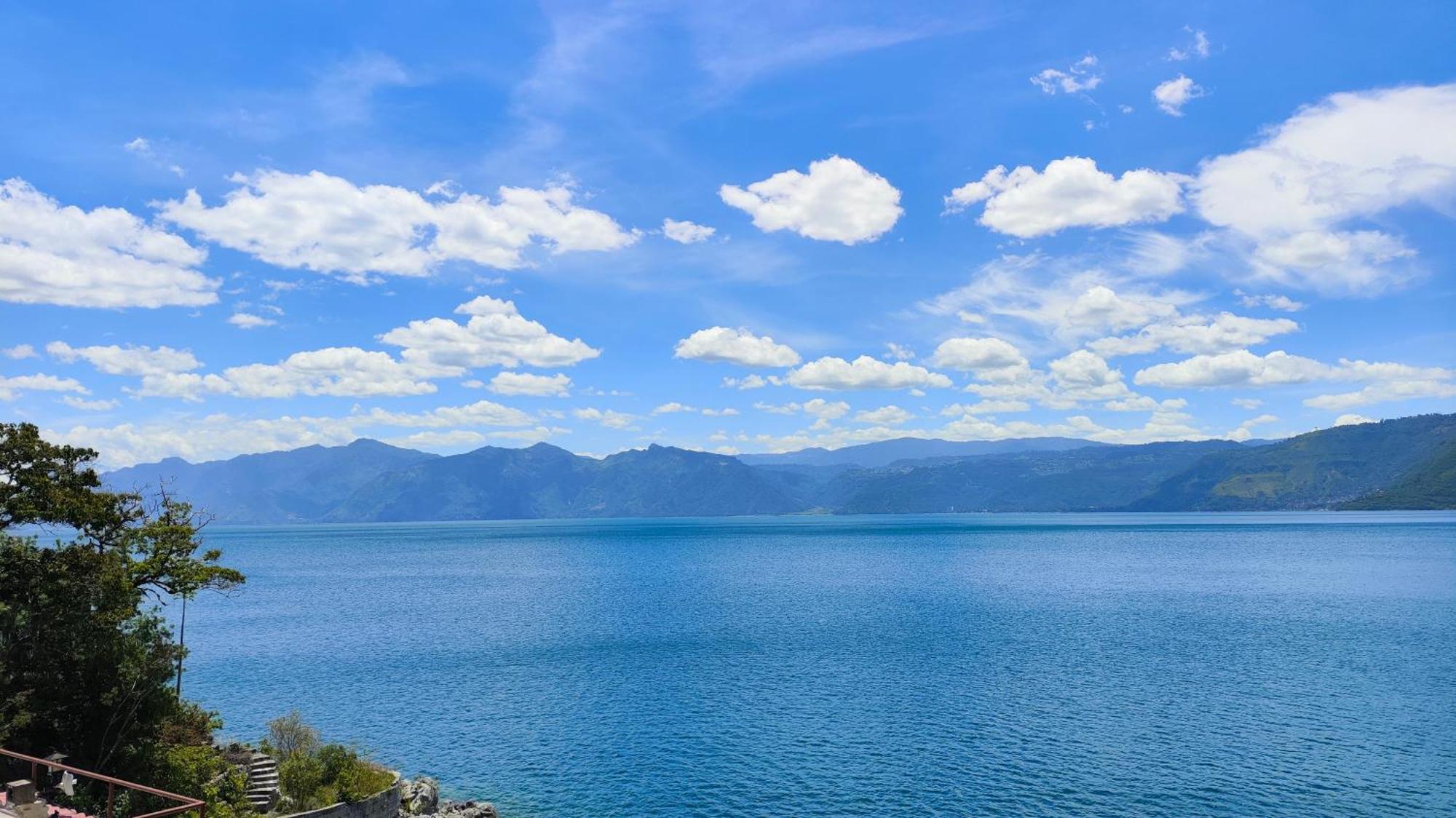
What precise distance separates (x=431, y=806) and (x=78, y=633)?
2002 centimetres

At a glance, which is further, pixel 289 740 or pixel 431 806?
pixel 431 806

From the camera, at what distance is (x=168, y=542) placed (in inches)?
1725

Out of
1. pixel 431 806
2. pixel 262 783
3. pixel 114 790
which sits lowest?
pixel 431 806

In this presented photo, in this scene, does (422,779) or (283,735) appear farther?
(422,779)

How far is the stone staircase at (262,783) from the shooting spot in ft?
130

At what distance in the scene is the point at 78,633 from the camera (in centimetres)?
3950

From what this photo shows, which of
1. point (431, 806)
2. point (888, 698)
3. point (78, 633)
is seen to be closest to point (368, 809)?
point (431, 806)

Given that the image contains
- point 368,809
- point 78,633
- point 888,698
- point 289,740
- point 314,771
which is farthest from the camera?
point 888,698

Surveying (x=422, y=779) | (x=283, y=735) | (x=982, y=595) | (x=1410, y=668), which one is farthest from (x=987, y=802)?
(x=982, y=595)

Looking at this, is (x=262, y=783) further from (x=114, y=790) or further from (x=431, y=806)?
(x=114, y=790)

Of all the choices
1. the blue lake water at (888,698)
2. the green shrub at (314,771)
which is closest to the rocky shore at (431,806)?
the green shrub at (314,771)

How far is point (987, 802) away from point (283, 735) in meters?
39.7

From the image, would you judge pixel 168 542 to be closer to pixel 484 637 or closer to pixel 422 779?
pixel 422 779

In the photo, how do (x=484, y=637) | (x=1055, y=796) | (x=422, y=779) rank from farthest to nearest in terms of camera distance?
(x=484, y=637), (x=422, y=779), (x=1055, y=796)
